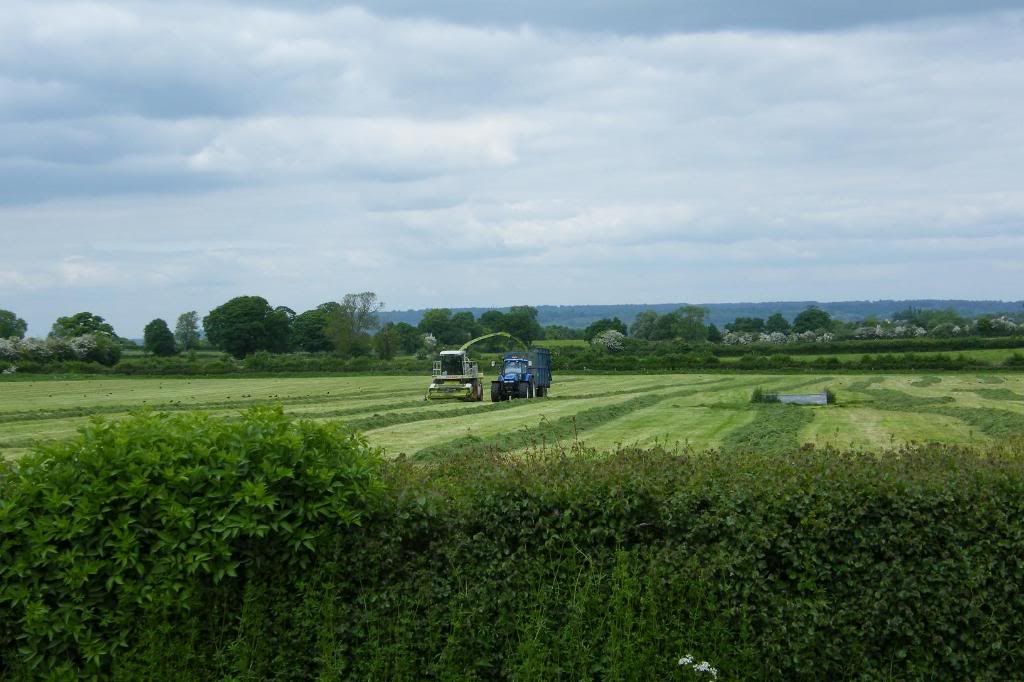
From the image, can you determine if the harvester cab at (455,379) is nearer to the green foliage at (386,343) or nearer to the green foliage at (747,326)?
the green foliage at (386,343)

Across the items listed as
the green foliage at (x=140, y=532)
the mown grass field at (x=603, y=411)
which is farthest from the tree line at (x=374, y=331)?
the green foliage at (x=140, y=532)

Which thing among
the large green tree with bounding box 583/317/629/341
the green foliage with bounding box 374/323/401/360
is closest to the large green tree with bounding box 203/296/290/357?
the green foliage with bounding box 374/323/401/360

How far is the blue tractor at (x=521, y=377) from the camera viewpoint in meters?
43.6

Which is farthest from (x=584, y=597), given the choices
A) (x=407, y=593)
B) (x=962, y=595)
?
(x=962, y=595)

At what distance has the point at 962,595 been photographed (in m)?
6.15

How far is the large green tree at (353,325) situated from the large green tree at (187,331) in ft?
80.1

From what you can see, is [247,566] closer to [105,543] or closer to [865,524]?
[105,543]

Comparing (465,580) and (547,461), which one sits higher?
(547,461)

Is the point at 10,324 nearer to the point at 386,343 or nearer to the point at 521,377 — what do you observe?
the point at 386,343

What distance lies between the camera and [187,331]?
12262 centimetres

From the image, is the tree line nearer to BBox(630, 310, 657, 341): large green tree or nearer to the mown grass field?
BBox(630, 310, 657, 341): large green tree

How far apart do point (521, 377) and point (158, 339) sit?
251 feet

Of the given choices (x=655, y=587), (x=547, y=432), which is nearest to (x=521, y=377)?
(x=547, y=432)

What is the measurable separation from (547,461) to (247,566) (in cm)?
231
